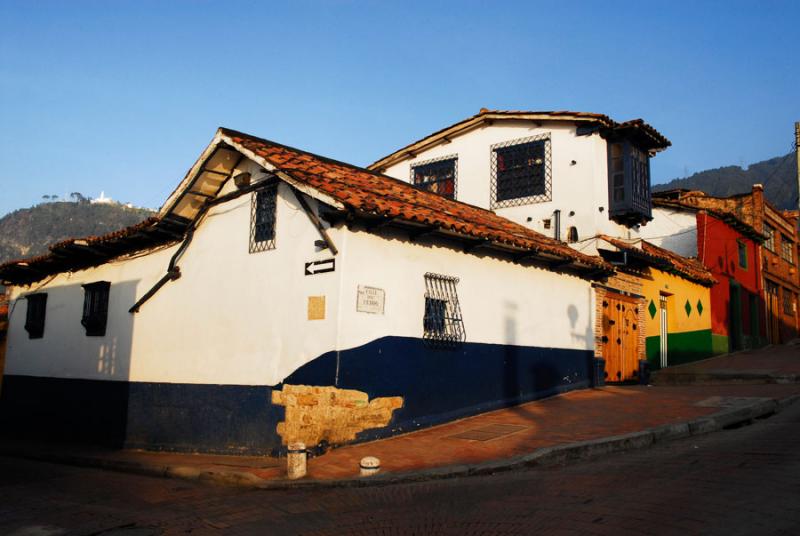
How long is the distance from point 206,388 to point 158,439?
1.79 meters

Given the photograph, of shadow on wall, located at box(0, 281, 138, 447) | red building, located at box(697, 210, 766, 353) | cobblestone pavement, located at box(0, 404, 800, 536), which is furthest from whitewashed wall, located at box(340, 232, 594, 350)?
red building, located at box(697, 210, 766, 353)

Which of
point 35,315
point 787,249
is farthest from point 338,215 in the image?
point 787,249

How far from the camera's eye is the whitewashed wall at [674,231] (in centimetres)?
2307

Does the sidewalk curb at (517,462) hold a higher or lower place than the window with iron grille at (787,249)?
lower

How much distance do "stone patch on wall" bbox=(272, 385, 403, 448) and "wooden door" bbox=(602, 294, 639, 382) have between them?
25.6 ft

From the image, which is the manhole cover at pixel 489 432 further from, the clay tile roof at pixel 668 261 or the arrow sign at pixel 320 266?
the clay tile roof at pixel 668 261

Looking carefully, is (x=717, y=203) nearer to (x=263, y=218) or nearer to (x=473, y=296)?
(x=473, y=296)

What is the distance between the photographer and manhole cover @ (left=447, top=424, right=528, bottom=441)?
992cm

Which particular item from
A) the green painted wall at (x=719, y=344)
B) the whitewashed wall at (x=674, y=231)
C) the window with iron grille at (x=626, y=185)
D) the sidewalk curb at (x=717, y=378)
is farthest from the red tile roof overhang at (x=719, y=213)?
the sidewalk curb at (x=717, y=378)

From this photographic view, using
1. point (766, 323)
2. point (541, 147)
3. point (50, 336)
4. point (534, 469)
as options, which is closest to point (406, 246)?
point (534, 469)

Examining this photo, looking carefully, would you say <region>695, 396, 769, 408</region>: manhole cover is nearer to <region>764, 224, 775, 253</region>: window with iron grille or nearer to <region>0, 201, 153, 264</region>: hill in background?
<region>764, 224, 775, 253</region>: window with iron grille

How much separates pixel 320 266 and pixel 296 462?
3.08m

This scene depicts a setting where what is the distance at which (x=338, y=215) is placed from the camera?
9.71 meters

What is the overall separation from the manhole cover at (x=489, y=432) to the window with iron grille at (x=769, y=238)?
22295mm
